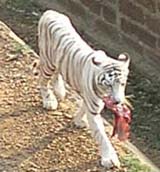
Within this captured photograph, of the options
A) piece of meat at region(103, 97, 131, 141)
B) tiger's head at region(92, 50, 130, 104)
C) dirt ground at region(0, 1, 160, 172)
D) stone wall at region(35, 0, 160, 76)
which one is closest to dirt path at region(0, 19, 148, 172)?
dirt ground at region(0, 1, 160, 172)

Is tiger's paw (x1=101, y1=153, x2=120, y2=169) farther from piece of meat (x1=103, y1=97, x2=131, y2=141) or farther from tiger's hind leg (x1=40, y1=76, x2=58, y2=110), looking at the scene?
tiger's hind leg (x1=40, y1=76, x2=58, y2=110)

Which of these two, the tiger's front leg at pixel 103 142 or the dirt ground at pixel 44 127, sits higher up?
the tiger's front leg at pixel 103 142

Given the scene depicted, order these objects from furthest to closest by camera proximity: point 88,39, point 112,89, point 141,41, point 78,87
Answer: point 88,39 → point 141,41 → point 78,87 → point 112,89

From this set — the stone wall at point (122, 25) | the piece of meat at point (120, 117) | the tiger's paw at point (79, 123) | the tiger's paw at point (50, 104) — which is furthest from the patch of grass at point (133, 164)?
the stone wall at point (122, 25)

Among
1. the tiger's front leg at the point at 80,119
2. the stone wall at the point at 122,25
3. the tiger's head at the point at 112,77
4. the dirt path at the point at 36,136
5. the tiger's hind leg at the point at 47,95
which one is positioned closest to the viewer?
the tiger's head at the point at 112,77

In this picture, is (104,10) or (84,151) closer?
(84,151)

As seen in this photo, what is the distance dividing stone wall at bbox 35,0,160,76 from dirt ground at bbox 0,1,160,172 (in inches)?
11.4

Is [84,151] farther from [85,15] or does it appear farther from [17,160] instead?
[85,15]

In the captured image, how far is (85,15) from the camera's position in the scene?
7508mm

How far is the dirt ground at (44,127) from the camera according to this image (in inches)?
193

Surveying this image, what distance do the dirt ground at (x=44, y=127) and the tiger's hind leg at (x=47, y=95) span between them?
0.04 metres

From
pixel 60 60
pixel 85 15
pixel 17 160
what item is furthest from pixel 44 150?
pixel 85 15

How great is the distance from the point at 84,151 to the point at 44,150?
9.0 inches

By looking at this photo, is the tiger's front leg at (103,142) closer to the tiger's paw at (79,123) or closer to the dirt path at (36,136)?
the dirt path at (36,136)
